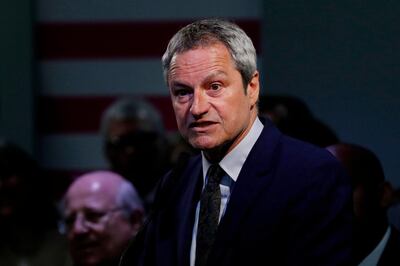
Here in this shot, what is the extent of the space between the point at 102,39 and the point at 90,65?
0.33ft

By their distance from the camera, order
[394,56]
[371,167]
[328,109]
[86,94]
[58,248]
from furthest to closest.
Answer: [86,94], [58,248], [328,109], [394,56], [371,167]

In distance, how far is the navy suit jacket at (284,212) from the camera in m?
1.25

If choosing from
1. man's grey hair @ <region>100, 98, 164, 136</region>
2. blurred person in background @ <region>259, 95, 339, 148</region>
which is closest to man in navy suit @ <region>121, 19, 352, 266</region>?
blurred person in background @ <region>259, 95, 339, 148</region>

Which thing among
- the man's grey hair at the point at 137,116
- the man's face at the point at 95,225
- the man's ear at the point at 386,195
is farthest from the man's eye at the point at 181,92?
the man's grey hair at the point at 137,116

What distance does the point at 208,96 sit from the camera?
1.32 m

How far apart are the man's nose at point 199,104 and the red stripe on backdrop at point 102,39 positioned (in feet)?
6.07

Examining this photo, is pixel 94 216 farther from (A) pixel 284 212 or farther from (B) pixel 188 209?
(A) pixel 284 212

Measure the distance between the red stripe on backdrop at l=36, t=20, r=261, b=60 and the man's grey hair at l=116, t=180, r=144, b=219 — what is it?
1059 millimetres

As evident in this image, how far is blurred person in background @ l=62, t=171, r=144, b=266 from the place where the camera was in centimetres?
212

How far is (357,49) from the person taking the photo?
6.63 feet

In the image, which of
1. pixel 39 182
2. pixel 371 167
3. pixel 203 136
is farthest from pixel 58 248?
pixel 203 136

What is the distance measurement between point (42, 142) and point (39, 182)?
2.46 ft

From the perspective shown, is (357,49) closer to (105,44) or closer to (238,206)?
(238,206)

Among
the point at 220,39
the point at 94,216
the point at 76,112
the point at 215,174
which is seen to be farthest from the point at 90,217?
the point at 76,112
